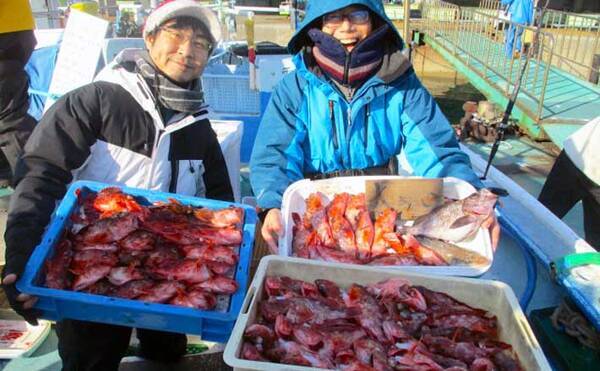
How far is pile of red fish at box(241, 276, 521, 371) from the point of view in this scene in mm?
1509

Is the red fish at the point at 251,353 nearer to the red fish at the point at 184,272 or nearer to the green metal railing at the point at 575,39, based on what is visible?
the red fish at the point at 184,272

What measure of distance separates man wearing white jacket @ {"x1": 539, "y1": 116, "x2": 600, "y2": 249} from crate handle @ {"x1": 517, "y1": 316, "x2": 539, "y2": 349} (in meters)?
2.69

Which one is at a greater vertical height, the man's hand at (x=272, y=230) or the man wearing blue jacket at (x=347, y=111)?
the man wearing blue jacket at (x=347, y=111)

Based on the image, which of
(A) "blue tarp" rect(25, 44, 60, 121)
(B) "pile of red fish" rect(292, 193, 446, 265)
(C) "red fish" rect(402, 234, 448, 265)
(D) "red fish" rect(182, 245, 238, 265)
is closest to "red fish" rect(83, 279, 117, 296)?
(D) "red fish" rect(182, 245, 238, 265)

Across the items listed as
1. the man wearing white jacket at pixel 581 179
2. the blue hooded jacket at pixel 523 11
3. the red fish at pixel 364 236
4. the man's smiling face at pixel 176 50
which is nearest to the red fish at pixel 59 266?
the man's smiling face at pixel 176 50

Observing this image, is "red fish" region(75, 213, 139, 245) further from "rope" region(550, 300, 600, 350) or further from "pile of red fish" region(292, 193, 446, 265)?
"rope" region(550, 300, 600, 350)

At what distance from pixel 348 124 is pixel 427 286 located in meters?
1.08

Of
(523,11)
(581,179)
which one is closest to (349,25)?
(581,179)

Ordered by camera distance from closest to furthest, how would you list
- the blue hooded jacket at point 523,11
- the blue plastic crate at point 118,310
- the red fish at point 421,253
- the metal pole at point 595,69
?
the blue plastic crate at point 118,310 → the red fish at point 421,253 → the metal pole at point 595,69 → the blue hooded jacket at point 523,11

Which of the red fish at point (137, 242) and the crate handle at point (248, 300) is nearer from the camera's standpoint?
the crate handle at point (248, 300)

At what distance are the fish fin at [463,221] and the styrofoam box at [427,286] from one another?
1.67ft

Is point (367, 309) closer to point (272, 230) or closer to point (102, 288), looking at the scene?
point (272, 230)

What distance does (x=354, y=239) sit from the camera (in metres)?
2.29

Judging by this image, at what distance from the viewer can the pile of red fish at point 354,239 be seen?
2178 millimetres
